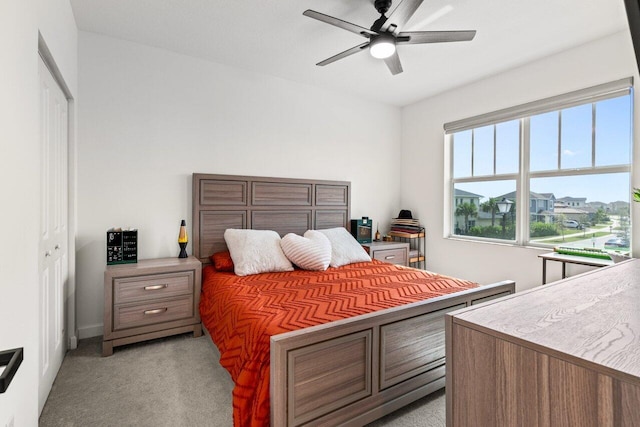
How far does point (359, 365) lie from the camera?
165 cm

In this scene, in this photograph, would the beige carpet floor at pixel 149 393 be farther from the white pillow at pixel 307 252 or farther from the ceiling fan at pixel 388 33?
the ceiling fan at pixel 388 33

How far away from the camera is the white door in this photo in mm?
1845

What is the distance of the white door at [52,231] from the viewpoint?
1845 mm

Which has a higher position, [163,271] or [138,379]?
[163,271]

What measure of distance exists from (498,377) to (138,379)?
2.32 meters

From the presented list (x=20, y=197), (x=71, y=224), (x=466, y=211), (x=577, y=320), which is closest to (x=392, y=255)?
(x=466, y=211)

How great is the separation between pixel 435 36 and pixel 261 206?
2326 millimetres

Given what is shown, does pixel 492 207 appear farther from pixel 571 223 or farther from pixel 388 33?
pixel 388 33

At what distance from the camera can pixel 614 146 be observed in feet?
9.54

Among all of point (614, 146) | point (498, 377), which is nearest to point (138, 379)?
point (498, 377)

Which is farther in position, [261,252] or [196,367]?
[261,252]

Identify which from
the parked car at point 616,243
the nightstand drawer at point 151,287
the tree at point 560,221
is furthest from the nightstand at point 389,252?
the nightstand drawer at point 151,287

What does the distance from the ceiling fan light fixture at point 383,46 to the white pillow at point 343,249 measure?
1.89 metres

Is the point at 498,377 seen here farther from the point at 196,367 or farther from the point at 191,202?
the point at 191,202
